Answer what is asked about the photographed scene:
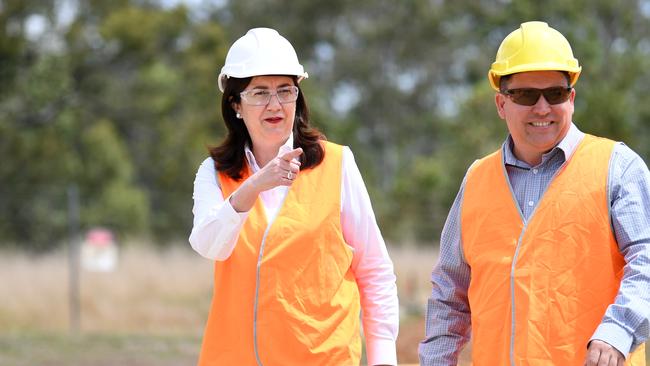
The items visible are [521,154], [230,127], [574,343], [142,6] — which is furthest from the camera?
[142,6]

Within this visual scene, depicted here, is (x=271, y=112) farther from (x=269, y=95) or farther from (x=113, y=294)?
(x=113, y=294)

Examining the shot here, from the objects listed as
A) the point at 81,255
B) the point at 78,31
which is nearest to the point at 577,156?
the point at 81,255

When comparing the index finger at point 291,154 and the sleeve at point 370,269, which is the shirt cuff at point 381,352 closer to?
the sleeve at point 370,269

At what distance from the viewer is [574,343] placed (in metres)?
3.23

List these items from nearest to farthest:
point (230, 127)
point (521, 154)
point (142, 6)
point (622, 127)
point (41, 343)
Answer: point (521, 154) → point (230, 127) → point (41, 343) → point (622, 127) → point (142, 6)

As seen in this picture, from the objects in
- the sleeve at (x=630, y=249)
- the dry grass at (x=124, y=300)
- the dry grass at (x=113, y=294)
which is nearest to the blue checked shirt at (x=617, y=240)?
the sleeve at (x=630, y=249)

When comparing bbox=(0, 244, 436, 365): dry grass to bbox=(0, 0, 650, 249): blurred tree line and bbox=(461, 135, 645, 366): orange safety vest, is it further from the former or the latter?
bbox=(461, 135, 645, 366): orange safety vest

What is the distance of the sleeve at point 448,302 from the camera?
365 centimetres

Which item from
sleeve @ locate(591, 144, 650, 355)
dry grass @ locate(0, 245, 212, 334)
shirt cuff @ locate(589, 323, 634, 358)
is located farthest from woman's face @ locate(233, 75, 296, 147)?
dry grass @ locate(0, 245, 212, 334)

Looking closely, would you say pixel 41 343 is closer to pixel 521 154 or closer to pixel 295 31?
pixel 521 154

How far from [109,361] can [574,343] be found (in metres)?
8.88

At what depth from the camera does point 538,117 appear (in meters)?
3.43

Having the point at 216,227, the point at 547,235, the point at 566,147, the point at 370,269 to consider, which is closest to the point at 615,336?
the point at 547,235

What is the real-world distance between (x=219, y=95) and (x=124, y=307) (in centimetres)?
1228
